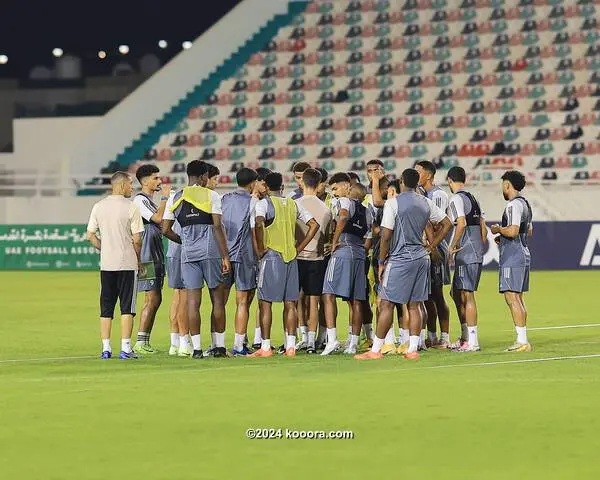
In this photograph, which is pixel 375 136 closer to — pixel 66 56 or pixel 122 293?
pixel 66 56

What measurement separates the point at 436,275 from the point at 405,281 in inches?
52.1

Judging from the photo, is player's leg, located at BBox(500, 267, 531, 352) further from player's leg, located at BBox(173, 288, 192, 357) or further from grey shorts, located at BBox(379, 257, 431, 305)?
player's leg, located at BBox(173, 288, 192, 357)

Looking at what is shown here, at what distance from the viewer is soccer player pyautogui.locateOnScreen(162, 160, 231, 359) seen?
1316 centimetres

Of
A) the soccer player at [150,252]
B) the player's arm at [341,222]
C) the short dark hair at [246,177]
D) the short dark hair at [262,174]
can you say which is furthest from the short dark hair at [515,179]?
the soccer player at [150,252]

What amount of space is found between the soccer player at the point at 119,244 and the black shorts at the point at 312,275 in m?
1.94

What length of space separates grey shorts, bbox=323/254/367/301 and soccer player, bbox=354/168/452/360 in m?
0.76

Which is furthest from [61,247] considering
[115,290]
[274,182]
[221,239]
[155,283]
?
[221,239]

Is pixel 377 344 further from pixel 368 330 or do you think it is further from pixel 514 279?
pixel 514 279

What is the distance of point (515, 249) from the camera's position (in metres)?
14.1

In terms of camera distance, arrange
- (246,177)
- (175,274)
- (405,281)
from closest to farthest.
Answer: (405,281)
(246,177)
(175,274)

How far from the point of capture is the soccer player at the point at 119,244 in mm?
13281

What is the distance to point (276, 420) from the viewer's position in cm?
940

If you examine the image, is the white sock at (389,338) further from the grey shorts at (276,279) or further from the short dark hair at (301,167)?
the short dark hair at (301,167)

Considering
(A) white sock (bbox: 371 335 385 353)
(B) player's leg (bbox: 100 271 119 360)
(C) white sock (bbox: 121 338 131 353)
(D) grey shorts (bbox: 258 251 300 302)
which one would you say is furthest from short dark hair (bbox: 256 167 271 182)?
(C) white sock (bbox: 121 338 131 353)
